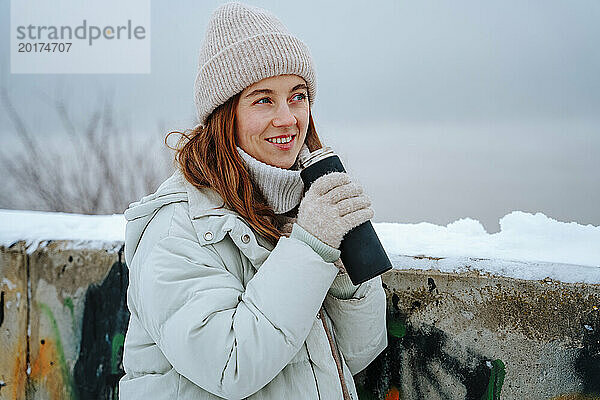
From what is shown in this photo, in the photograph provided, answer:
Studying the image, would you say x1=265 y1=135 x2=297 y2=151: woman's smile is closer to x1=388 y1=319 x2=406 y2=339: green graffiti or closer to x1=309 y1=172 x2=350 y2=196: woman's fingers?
x1=309 y1=172 x2=350 y2=196: woman's fingers

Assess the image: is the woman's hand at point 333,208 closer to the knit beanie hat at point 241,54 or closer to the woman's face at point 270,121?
the woman's face at point 270,121

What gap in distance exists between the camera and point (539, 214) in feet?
7.59

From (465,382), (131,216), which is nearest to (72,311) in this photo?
(131,216)

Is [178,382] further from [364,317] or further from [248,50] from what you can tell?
[248,50]

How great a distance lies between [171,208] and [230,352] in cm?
43

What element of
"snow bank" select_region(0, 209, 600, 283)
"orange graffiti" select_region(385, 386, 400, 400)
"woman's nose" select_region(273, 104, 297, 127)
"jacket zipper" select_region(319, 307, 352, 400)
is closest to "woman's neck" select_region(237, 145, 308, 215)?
"woman's nose" select_region(273, 104, 297, 127)

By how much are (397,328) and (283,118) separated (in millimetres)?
801

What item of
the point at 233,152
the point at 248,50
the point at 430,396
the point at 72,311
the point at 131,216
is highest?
the point at 248,50

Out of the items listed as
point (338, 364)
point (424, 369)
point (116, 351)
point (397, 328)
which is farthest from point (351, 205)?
point (116, 351)

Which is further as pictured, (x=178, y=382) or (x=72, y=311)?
(x=72, y=311)

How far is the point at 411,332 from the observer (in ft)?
→ 6.73

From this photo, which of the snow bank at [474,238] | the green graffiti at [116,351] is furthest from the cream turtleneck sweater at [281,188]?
the green graffiti at [116,351]

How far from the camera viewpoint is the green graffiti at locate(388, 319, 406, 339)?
6.75 feet

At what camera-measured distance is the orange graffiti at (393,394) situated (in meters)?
2.09
